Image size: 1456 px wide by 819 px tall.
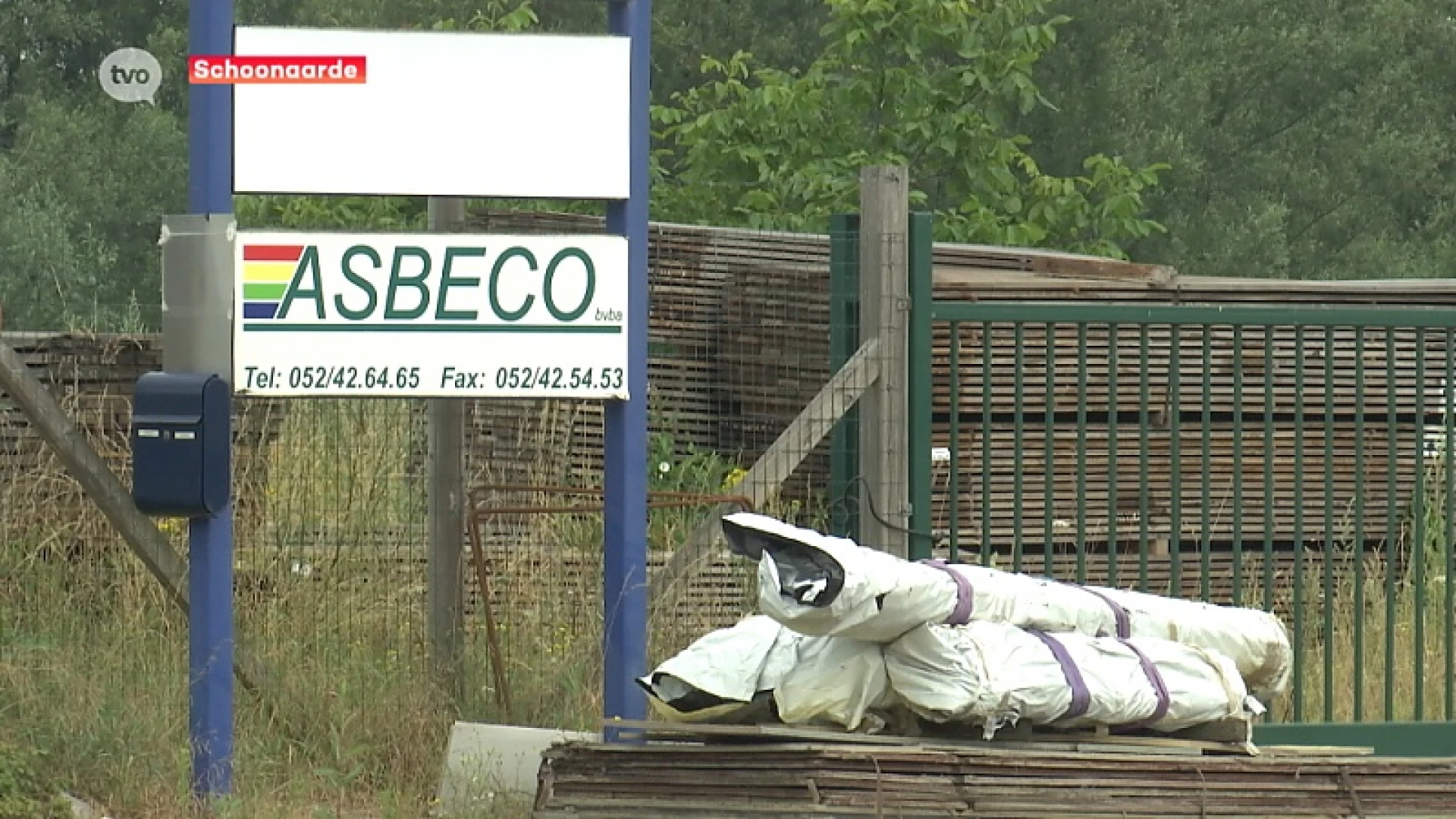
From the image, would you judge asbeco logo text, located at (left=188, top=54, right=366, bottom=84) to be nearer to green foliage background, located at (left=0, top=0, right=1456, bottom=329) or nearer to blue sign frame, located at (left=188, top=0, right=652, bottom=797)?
blue sign frame, located at (left=188, top=0, right=652, bottom=797)

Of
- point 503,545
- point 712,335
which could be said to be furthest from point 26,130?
point 503,545

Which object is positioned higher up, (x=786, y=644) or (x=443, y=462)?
(x=443, y=462)

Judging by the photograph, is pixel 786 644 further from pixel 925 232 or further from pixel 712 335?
pixel 712 335

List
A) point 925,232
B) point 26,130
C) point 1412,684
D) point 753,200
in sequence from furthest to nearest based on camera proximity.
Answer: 1. point 26,130
2. point 753,200
3. point 1412,684
4. point 925,232

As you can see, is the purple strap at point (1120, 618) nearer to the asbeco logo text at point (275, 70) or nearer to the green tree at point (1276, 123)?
the asbeco logo text at point (275, 70)

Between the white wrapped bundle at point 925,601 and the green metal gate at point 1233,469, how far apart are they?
0.86 meters

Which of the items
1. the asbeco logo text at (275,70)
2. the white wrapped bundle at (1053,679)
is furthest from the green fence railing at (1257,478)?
the asbeco logo text at (275,70)

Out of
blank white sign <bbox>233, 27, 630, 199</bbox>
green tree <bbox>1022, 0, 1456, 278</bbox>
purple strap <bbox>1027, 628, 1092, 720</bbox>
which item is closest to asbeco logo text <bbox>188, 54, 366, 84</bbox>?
blank white sign <bbox>233, 27, 630, 199</bbox>

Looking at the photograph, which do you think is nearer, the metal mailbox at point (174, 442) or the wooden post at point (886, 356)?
the metal mailbox at point (174, 442)

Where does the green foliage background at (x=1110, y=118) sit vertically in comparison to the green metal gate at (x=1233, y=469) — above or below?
above

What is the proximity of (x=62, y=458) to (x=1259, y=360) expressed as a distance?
6.71 metres

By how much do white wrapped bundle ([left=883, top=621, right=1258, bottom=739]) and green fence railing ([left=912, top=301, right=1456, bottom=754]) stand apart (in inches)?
48.8

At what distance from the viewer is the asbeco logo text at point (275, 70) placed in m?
7.50

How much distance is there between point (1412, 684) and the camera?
991 centimetres
